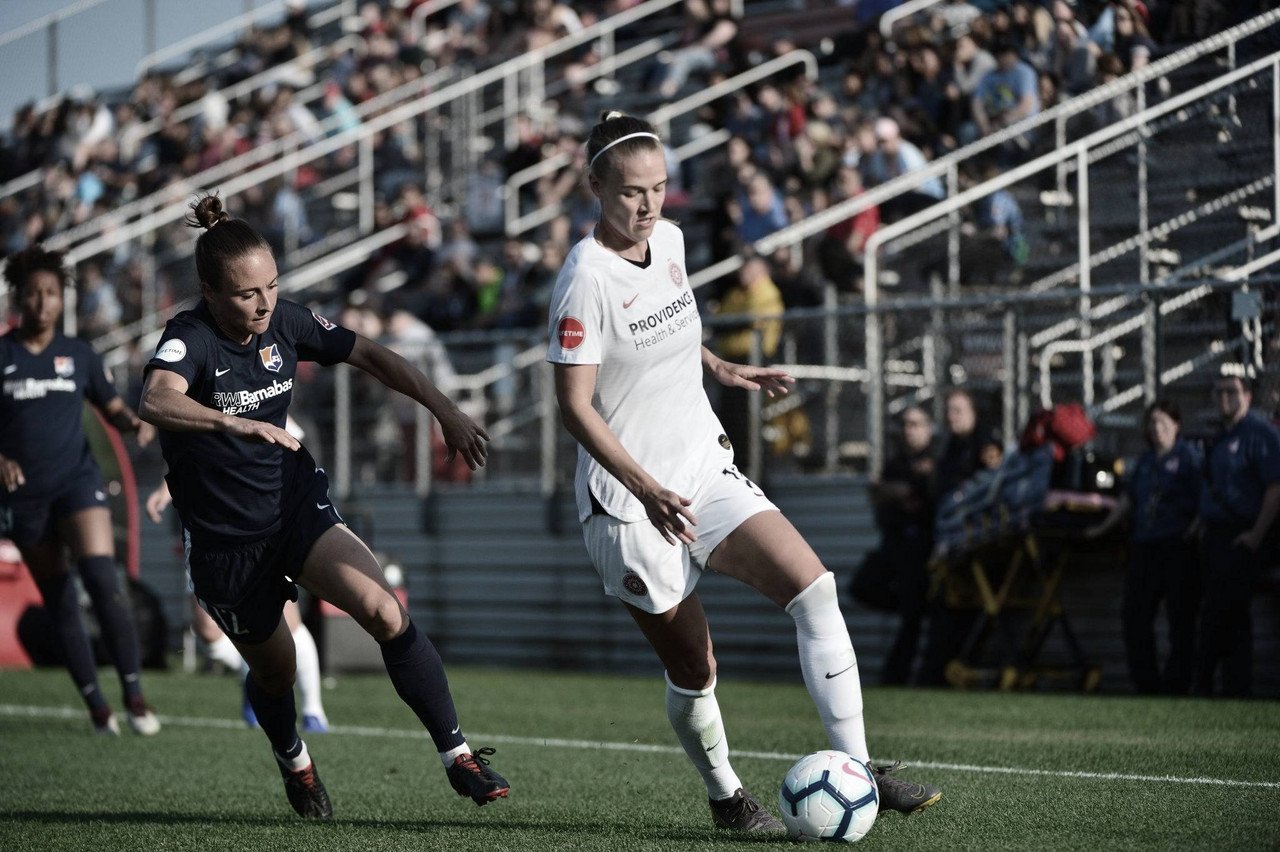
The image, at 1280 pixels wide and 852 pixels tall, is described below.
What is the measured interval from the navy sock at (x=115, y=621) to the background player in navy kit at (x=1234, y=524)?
258 inches

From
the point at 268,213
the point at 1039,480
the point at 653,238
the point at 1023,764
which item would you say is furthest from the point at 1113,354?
the point at 268,213

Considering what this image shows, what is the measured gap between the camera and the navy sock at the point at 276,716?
21.6 ft

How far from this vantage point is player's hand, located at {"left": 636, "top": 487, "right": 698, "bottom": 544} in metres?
5.32

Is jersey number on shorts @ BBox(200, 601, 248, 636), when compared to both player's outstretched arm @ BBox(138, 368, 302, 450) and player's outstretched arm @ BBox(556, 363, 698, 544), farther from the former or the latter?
player's outstretched arm @ BBox(556, 363, 698, 544)

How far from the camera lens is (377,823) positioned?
650 cm

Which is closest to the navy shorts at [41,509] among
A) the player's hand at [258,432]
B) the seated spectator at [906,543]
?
the player's hand at [258,432]

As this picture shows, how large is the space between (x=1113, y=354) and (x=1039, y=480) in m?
1.22

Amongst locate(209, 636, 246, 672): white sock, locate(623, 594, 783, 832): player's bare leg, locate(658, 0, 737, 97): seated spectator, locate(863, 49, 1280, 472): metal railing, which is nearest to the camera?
locate(623, 594, 783, 832): player's bare leg

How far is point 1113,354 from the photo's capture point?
12.7 metres

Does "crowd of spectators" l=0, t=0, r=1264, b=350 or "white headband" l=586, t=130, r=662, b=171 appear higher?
"crowd of spectators" l=0, t=0, r=1264, b=350

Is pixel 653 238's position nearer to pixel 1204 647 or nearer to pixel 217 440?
pixel 217 440

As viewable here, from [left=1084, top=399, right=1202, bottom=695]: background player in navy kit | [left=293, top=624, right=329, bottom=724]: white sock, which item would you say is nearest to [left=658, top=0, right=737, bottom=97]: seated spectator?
[left=1084, top=399, right=1202, bottom=695]: background player in navy kit

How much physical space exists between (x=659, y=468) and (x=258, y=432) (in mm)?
1245

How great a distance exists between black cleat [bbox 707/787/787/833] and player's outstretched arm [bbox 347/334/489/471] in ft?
4.54
